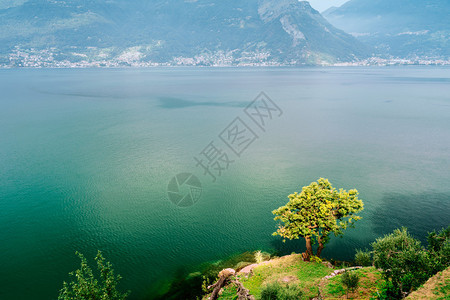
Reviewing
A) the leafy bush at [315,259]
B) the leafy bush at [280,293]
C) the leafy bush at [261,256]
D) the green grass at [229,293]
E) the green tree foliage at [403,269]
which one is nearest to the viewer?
the leafy bush at [280,293]

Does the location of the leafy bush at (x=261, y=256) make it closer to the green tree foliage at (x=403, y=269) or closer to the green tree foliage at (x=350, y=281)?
the green tree foliage at (x=350, y=281)

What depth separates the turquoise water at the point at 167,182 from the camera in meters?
36.0

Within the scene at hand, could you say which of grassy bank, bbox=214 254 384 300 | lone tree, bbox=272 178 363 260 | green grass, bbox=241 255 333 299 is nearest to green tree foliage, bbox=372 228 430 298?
grassy bank, bbox=214 254 384 300

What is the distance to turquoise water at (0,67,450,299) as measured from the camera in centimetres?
3597

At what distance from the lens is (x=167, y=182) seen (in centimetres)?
5584

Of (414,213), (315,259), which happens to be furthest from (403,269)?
(414,213)

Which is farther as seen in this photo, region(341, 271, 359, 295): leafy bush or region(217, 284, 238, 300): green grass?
region(217, 284, 238, 300): green grass

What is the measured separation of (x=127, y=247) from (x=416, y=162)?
238 feet

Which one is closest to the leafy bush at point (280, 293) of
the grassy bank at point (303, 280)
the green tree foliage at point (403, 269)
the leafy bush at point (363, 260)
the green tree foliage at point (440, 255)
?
the grassy bank at point (303, 280)

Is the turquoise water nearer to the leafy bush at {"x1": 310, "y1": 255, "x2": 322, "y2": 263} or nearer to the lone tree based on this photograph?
the leafy bush at {"x1": 310, "y1": 255, "x2": 322, "y2": 263}

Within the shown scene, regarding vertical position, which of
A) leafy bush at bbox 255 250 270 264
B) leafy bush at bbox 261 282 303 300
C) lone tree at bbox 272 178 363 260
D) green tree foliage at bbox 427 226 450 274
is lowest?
leafy bush at bbox 255 250 270 264

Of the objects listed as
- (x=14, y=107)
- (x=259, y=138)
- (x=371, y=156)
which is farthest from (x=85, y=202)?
(x=14, y=107)

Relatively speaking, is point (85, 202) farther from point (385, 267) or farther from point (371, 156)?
point (371, 156)

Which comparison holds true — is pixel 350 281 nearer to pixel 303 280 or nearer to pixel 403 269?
pixel 403 269
